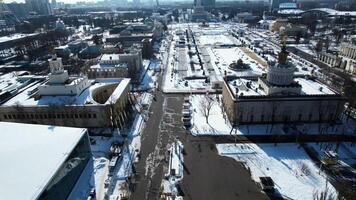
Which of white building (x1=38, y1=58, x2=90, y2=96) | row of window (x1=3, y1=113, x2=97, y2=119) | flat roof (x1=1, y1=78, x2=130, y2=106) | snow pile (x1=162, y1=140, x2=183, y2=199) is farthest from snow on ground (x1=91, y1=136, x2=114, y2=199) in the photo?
white building (x1=38, y1=58, x2=90, y2=96)

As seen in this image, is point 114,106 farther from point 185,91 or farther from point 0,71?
point 0,71

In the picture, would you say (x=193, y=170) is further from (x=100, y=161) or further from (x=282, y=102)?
(x=282, y=102)

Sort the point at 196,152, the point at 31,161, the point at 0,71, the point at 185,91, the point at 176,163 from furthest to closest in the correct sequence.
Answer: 1. the point at 0,71
2. the point at 185,91
3. the point at 196,152
4. the point at 176,163
5. the point at 31,161

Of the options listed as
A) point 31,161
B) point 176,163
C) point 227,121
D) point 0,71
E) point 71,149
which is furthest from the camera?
point 0,71

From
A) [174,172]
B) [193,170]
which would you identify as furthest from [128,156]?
[193,170]

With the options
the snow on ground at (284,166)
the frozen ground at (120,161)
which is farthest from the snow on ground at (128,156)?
the snow on ground at (284,166)

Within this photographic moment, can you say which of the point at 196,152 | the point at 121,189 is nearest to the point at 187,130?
the point at 196,152
